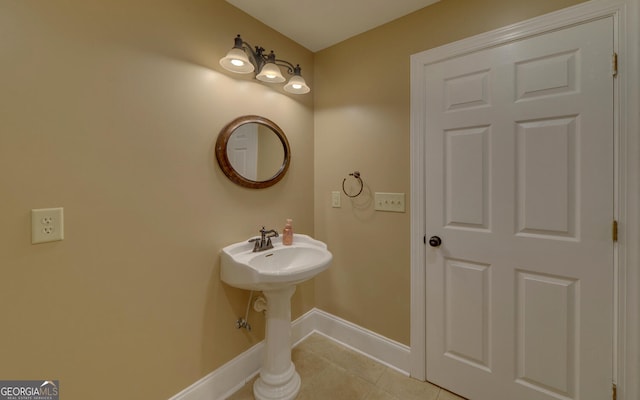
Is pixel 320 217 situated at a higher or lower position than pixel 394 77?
lower

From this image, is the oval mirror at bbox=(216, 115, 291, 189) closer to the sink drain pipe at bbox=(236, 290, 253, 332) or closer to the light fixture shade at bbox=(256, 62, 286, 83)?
the light fixture shade at bbox=(256, 62, 286, 83)

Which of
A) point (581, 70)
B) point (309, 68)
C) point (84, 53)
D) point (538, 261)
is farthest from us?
point (309, 68)

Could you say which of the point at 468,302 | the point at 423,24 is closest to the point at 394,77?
the point at 423,24

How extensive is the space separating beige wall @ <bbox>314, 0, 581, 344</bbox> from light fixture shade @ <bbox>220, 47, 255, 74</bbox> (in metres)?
0.80

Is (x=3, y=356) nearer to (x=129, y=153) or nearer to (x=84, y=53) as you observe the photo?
(x=129, y=153)

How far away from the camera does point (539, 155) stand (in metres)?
1.27

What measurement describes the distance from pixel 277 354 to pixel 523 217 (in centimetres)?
157

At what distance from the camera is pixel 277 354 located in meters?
1.51

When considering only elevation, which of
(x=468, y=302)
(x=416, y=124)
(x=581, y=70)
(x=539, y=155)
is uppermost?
(x=581, y=70)

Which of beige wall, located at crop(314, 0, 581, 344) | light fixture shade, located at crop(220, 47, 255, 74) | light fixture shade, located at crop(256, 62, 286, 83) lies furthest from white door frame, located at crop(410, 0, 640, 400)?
light fixture shade, located at crop(220, 47, 255, 74)

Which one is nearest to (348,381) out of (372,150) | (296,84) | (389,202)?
(389,202)

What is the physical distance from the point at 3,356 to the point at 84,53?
1199mm

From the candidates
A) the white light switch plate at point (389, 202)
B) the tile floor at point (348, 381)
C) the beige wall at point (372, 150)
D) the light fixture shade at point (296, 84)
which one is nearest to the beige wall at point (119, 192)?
the light fixture shade at point (296, 84)

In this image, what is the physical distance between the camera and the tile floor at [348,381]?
1.53 metres
